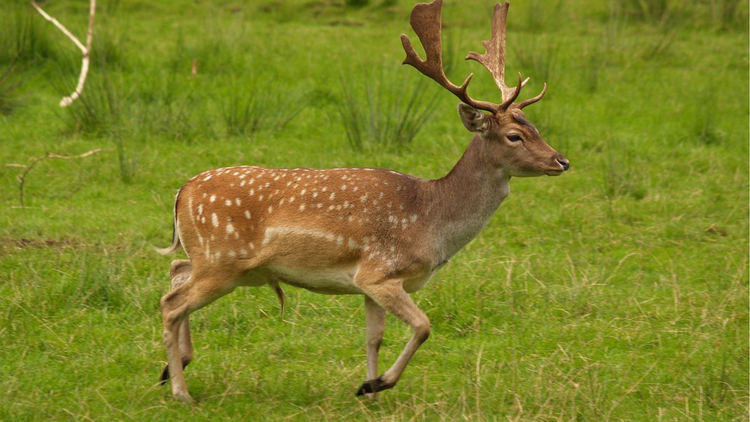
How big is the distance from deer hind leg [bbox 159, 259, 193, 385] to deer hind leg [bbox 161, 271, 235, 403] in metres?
0.12

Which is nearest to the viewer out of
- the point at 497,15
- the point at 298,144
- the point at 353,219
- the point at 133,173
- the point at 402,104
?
the point at 353,219

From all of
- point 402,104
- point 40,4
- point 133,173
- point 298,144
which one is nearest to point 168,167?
point 133,173

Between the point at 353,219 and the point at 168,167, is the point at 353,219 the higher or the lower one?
the higher one

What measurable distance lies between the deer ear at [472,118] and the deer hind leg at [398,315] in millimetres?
870

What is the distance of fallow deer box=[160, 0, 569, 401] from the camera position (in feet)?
16.6

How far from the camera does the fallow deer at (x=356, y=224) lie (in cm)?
505

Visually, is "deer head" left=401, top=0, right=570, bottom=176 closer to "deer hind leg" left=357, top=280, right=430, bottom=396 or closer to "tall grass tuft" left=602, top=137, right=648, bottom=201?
"deer hind leg" left=357, top=280, right=430, bottom=396

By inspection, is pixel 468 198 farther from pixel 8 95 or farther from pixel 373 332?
pixel 8 95

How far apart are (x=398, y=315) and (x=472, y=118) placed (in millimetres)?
1036

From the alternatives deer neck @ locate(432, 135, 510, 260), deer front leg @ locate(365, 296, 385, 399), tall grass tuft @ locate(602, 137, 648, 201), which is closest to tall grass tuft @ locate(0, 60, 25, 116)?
tall grass tuft @ locate(602, 137, 648, 201)

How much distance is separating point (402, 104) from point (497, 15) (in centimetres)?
435

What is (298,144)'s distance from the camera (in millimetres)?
9508

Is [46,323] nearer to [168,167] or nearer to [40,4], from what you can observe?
[168,167]

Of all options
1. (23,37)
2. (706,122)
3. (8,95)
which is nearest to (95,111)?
(8,95)
